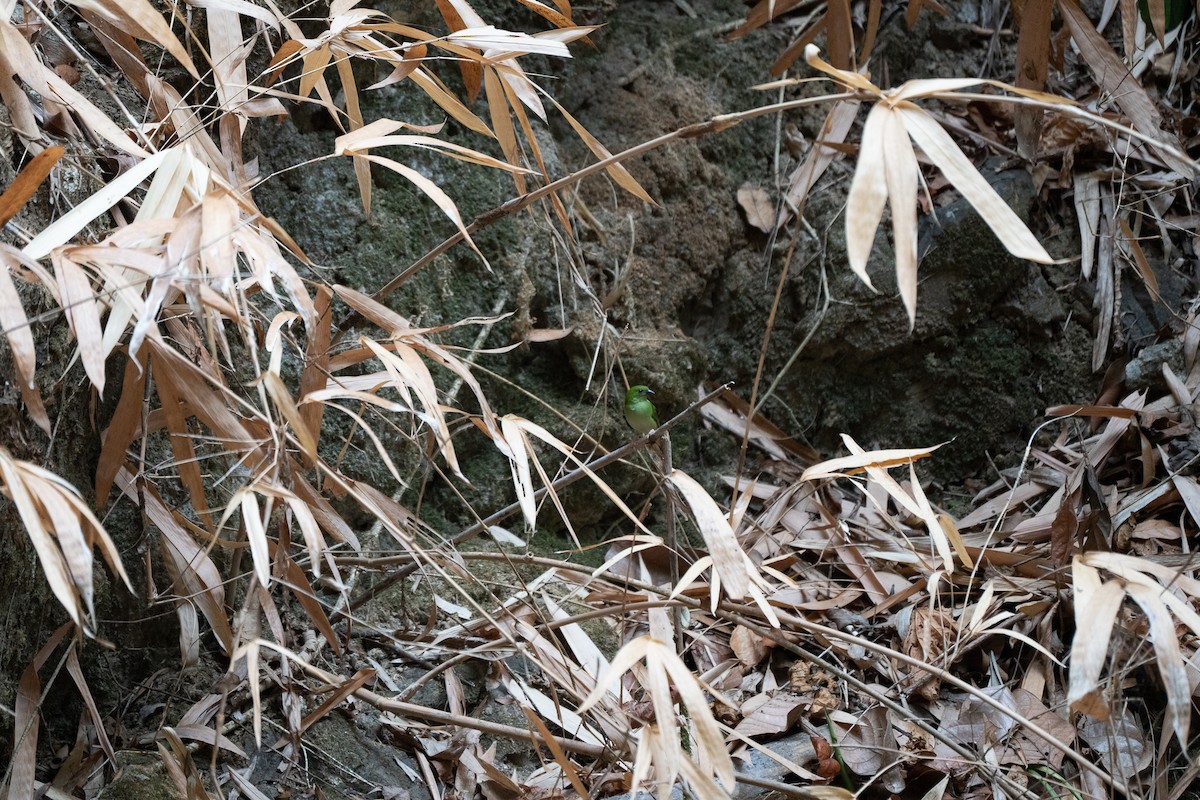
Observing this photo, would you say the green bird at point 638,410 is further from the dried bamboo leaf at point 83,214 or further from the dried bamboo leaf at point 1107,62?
the dried bamboo leaf at point 83,214

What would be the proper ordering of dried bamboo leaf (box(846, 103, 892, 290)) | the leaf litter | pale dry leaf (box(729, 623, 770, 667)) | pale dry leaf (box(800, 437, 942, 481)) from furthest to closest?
pale dry leaf (box(729, 623, 770, 667)) < pale dry leaf (box(800, 437, 942, 481)) < the leaf litter < dried bamboo leaf (box(846, 103, 892, 290))

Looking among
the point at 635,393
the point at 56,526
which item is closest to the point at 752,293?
the point at 635,393

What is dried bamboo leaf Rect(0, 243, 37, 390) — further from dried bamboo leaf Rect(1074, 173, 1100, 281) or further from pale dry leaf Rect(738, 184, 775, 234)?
dried bamboo leaf Rect(1074, 173, 1100, 281)

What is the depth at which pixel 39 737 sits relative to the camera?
117 cm

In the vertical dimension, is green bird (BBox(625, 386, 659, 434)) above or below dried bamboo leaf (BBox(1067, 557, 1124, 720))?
below

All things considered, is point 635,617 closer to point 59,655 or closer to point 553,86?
point 59,655

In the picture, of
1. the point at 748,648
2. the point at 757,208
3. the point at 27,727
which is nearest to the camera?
the point at 27,727

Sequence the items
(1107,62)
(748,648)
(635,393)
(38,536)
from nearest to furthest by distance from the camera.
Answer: (38,536), (1107,62), (748,648), (635,393)

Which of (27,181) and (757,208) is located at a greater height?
(27,181)

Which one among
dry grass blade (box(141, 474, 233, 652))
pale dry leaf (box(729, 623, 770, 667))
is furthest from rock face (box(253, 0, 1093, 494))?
dry grass blade (box(141, 474, 233, 652))

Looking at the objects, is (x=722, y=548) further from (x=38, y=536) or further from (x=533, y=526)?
(x=38, y=536)

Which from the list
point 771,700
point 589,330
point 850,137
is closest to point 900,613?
point 771,700

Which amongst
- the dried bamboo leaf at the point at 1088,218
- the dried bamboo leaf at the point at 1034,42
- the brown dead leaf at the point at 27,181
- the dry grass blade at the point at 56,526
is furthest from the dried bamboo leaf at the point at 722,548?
the dried bamboo leaf at the point at 1088,218

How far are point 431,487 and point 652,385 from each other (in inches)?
20.5
